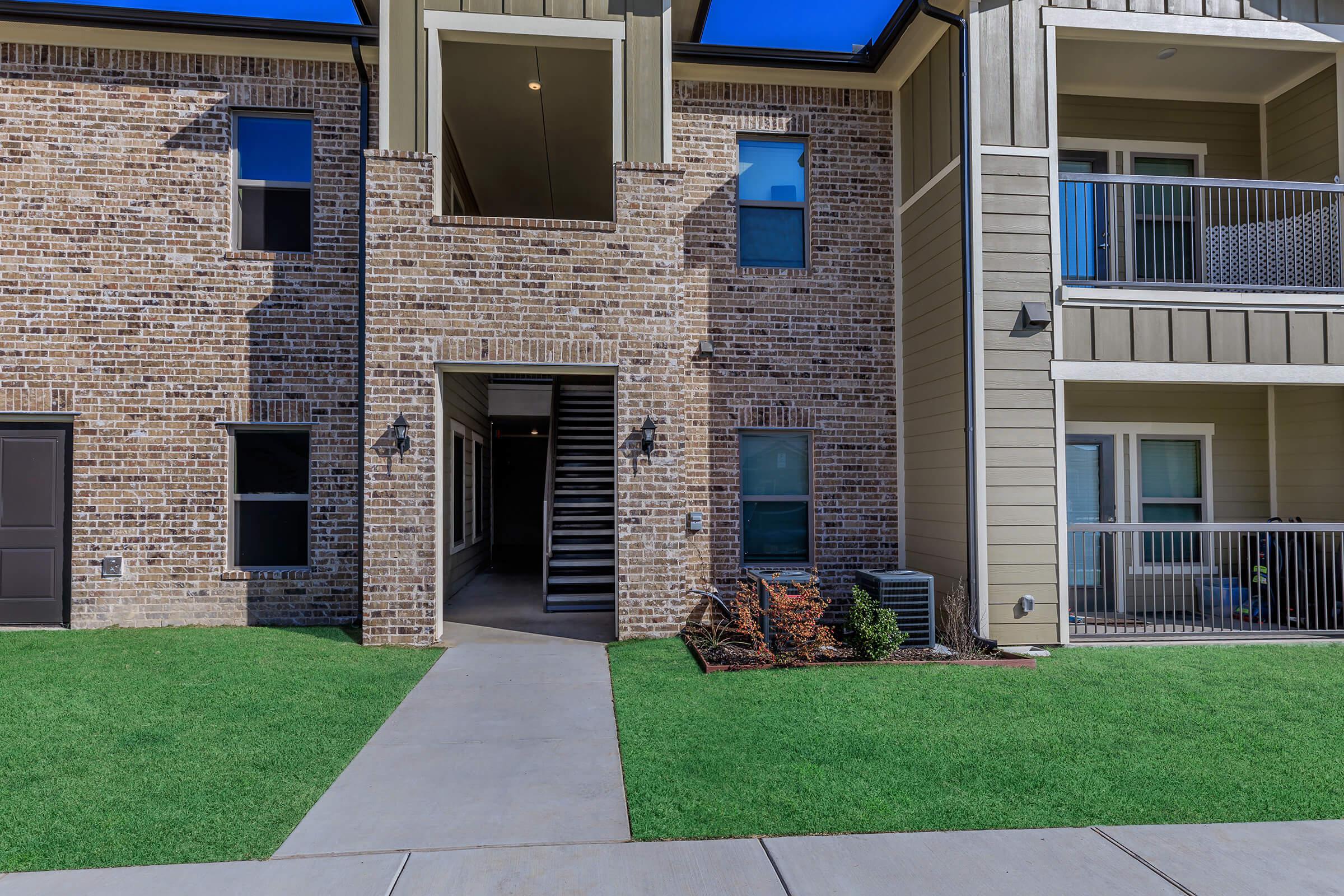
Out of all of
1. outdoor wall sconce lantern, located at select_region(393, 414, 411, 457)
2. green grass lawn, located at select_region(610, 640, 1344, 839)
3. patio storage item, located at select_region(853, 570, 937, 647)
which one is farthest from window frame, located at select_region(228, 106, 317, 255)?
patio storage item, located at select_region(853, 570, 937, 647)

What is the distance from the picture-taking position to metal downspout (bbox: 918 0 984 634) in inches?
279

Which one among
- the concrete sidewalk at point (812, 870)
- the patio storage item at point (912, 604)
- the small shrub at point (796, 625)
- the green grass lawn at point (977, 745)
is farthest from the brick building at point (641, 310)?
the concrete sidewalk at point (812, 870)

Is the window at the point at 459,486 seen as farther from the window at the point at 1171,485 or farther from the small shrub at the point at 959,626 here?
the window at the point at 1171,485

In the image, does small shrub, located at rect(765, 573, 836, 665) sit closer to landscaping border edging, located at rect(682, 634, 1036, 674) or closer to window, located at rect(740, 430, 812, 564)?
landscaping border edging, located at rect(682, 634, 1036, 674)

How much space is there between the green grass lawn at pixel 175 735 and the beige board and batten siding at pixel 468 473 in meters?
2.45

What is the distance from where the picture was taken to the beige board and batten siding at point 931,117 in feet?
24.5

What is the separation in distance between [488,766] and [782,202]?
270 inches

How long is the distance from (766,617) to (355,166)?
21.5ft

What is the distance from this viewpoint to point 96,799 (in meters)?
3.76

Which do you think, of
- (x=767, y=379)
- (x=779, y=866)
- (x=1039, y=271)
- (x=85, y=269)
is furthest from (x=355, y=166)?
(x=779, y=866)

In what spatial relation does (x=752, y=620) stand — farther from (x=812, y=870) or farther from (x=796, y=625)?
(x=812, y=870)

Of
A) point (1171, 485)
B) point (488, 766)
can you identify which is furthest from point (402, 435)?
point (1171, 485)

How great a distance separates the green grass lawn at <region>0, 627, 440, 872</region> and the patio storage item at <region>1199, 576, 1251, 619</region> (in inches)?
336

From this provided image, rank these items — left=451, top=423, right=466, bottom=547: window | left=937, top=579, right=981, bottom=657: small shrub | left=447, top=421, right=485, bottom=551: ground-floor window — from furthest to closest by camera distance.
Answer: left=451, top=423, right=466, bottom=547: window, left=447, top=421, right=485, bottom=551: ground-floor window, left=937, top=579, right=981, bottom=657: small shrub
